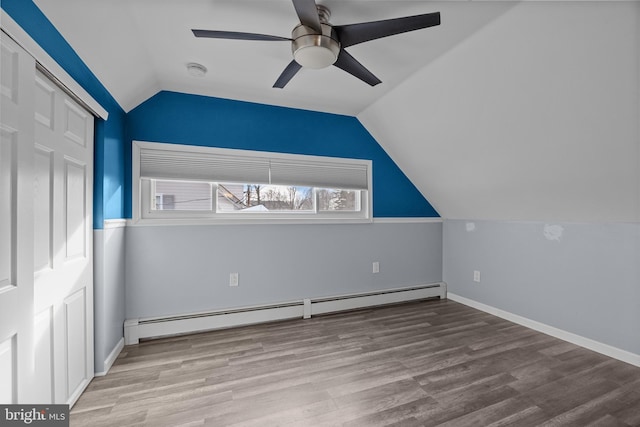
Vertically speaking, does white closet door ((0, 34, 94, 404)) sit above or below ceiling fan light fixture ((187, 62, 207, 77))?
below

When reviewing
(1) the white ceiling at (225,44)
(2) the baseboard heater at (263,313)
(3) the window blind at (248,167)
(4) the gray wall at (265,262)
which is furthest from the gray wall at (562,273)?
(1) the white ceiling at (225,44)

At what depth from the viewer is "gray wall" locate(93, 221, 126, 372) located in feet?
6.65

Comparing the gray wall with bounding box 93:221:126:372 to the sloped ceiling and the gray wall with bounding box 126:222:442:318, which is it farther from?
the sloped ceiling

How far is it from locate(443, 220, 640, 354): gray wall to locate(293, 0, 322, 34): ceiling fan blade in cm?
280

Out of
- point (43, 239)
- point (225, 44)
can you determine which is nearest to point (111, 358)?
point (43, 239)

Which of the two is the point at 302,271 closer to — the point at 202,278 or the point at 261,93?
the point at 202,278

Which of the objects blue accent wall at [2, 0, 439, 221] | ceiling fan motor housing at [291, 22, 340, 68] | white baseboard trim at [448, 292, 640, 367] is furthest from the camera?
white baseboard trim at [448, 292, 640, 367]

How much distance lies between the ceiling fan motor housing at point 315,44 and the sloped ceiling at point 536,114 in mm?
1009

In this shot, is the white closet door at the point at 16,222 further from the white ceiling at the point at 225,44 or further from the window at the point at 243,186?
the window at the point at 243,186

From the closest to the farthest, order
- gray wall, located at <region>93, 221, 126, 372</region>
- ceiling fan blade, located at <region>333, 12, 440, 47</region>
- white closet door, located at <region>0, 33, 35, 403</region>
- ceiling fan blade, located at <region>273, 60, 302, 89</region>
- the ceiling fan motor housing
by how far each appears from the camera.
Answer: white closet door, located at <region>0, 33, 35, 403</region> → ceiling fan blade, located at <region>333, 12, 440, 47</region> → the ceiling fan motor housing → ceiling fan blade, located at <region>273, 60, 302, 89</region> → gray wall, located at <region>93, 221, 126, 372</region>

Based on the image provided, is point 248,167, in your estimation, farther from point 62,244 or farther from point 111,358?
point 111,358

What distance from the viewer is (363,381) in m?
1.97

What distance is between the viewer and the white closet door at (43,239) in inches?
44.4

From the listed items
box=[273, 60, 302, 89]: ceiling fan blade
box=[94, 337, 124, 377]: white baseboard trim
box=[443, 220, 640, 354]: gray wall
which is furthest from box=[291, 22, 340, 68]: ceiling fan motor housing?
box=[443, 220, 640, 354]: gray wall
